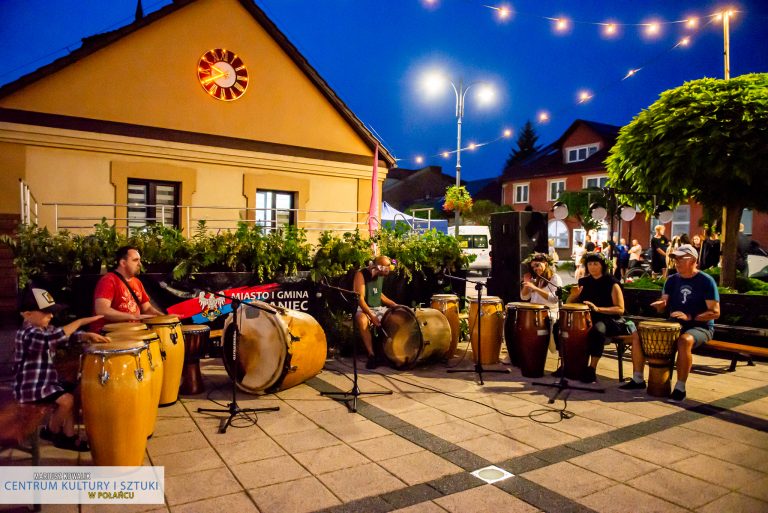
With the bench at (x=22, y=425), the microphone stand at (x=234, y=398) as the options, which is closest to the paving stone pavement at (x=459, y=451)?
the microphone stand at (x=234, y=398)

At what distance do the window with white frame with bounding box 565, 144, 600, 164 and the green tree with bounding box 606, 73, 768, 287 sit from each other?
2795cm

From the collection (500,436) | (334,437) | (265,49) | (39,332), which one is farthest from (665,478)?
(265,49)

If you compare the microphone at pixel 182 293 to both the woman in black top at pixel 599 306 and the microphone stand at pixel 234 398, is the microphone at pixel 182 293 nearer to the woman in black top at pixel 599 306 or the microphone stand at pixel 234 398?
the microphone stand at pixel 234 398

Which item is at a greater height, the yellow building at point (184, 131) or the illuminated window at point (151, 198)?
the yellow building at point (184, 131)

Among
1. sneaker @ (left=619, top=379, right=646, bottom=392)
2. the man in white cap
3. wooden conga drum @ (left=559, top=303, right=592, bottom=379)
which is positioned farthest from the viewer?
wooden conga drum @ (left=559, top=303, right=592, bottom=379)

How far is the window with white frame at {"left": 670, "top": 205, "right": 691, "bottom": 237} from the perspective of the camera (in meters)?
29.4

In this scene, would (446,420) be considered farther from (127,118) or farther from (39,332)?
(127,118)

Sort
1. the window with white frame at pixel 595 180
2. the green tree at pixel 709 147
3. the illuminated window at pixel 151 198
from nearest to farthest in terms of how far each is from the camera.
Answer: the green tree at pixel 709 147, the illuminated window at pixel 151 198, the window with white frame at pixel 595 180

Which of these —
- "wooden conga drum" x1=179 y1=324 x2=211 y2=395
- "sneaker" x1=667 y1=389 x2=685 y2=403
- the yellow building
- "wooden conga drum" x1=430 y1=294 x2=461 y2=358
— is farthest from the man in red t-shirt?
"sneaker" x1=667 y1=389 x2=685 y2=403

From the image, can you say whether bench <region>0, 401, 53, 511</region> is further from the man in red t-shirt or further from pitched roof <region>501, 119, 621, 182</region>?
pitched roof <region>501, 119, 621, 182</region>

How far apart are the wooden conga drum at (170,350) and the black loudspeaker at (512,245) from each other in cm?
594

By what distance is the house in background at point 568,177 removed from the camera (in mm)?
33388

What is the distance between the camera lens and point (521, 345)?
6789 mm

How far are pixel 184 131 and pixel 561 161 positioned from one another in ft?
103
